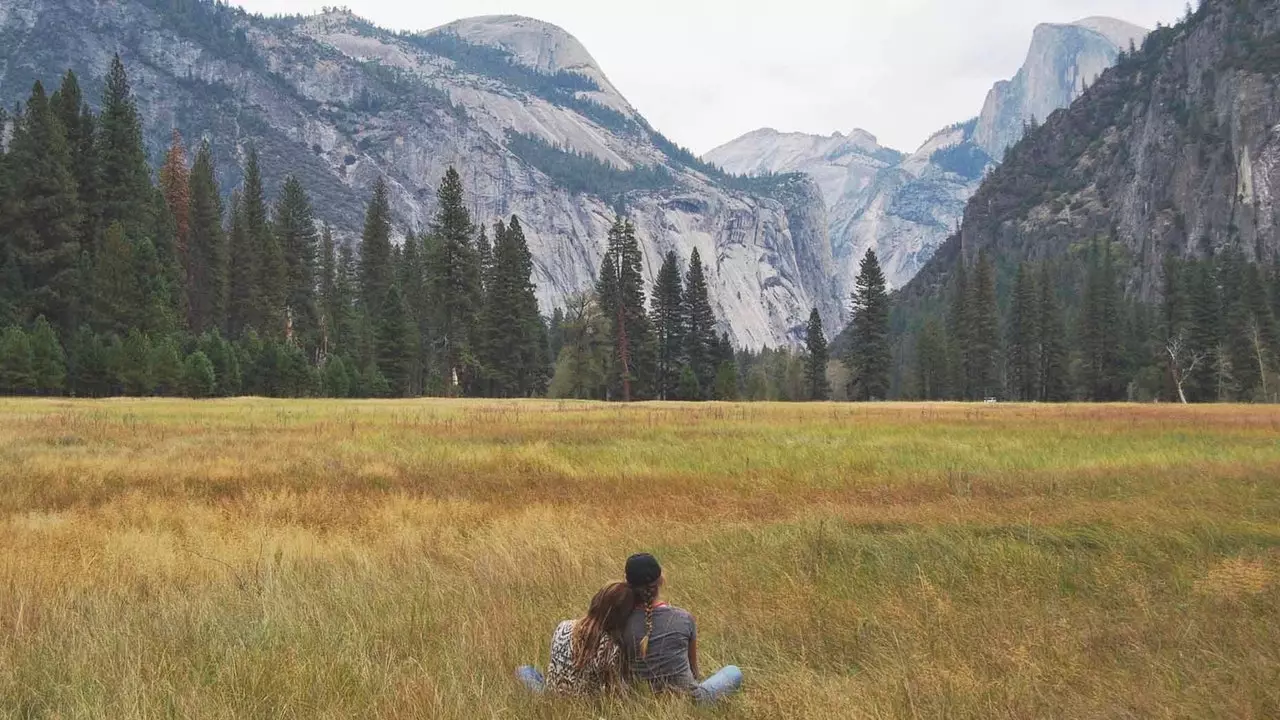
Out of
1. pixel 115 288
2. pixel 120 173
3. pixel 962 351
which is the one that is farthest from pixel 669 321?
pixel 120 173

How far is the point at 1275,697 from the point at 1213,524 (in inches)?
269

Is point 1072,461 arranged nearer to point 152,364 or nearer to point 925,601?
point 925,601

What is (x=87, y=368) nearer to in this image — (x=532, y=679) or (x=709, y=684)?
(x=532, y=679)

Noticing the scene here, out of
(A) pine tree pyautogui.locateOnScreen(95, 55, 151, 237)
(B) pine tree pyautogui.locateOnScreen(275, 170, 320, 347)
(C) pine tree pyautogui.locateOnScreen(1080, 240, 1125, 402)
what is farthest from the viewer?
(C) pine tree pyautogui.locateOnScreen(1080, 240, 1125, 402)

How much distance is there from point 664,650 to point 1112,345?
101 m

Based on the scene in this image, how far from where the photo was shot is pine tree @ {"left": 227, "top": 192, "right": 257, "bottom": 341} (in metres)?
72.1

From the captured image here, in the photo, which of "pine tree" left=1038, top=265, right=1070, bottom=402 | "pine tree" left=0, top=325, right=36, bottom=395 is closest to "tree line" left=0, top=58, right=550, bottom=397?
"pine tree" left=0, top=325, right=36, bottom=395

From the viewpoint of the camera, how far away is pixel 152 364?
46.1 metres

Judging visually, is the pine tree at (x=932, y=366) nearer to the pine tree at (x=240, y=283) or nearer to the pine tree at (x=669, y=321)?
the pine tree at (x=669, y=321)

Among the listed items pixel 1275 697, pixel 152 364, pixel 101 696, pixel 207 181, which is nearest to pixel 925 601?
pixel 1275 697

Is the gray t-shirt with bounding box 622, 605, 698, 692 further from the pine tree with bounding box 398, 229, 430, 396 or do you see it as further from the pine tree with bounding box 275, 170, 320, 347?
the pine tree with bounding box 275, 170, 320, 347

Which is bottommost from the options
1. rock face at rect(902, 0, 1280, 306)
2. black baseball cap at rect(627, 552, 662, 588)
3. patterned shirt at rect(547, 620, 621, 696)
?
patterned shirt at rect(547, 620, 621, 696)

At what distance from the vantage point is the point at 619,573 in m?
8.36

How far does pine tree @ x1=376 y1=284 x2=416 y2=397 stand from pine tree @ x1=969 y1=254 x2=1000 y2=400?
6580cm
